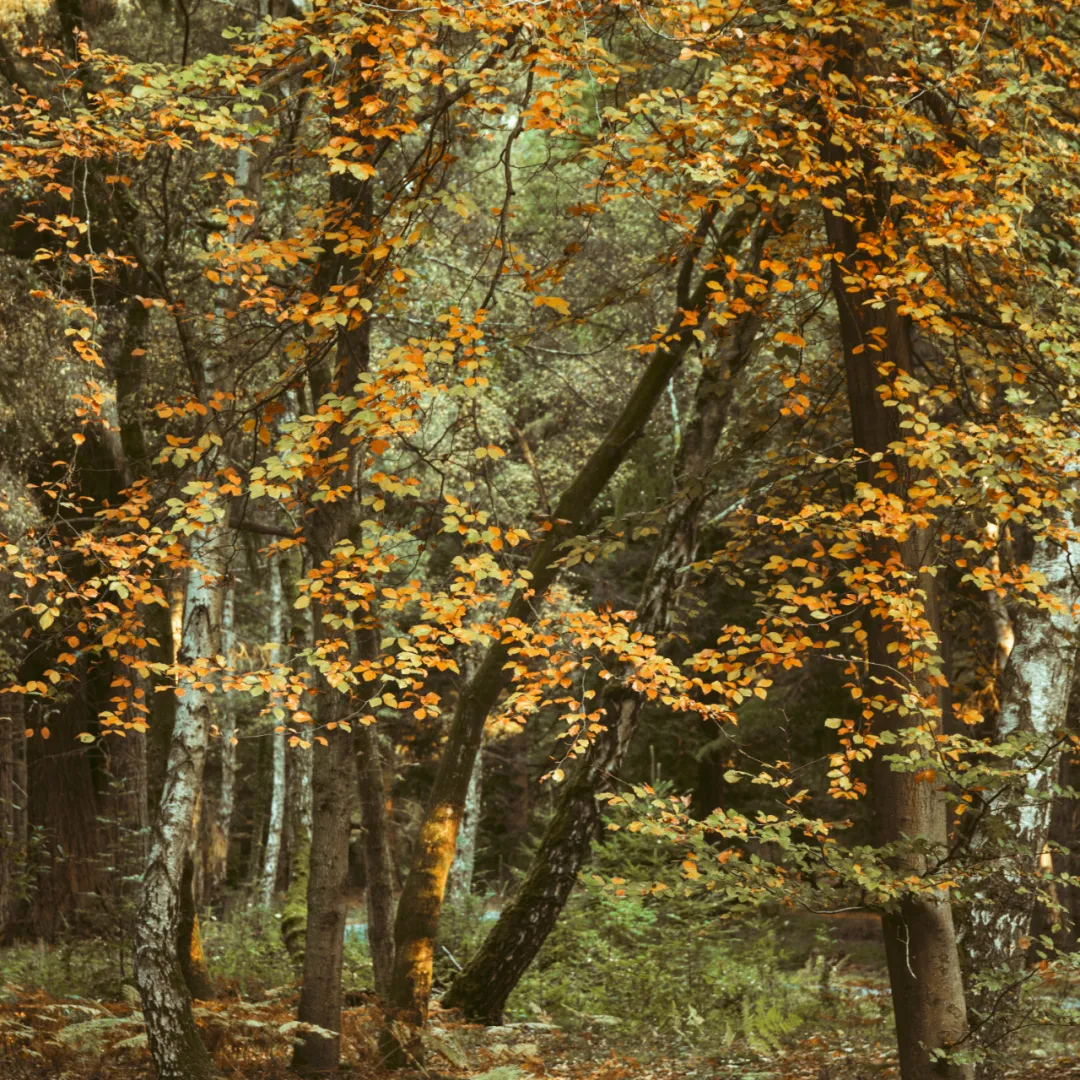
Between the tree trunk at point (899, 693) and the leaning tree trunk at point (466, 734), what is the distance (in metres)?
1.45

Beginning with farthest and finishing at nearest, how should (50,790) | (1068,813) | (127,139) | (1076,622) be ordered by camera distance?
(1068,813), (50,790), (1076,622), (127,139)

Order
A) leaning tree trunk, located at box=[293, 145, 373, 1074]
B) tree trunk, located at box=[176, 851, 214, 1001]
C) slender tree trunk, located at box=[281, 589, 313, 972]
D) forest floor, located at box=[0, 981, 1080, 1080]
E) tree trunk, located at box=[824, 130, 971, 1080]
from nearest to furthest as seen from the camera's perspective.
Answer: tree trunk, located at box=[824, 130, 971, 1080]
forest floor, located at box=[0, 981, 1080, 1080]
leaning tree trunk, located at box=[293, 145, 373, 1074]
tree trunk, located at box=[176, 851, 214, 1001]
slender tree trunk, located at box=[281, 589, 313, 972]

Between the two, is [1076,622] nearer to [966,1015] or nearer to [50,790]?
[966,1015]

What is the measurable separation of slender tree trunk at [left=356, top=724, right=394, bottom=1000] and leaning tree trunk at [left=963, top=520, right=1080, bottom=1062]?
14.4 ft

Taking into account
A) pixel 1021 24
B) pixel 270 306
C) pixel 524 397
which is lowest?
pixel 270 306

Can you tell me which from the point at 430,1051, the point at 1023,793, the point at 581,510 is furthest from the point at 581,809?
the point at 1023,793

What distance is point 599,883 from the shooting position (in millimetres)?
5734

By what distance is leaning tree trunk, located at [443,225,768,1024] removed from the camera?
29.1 ft

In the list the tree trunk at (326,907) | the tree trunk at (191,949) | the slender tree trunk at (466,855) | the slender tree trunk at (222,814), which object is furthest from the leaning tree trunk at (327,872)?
the slender tree trunk at (222,814)

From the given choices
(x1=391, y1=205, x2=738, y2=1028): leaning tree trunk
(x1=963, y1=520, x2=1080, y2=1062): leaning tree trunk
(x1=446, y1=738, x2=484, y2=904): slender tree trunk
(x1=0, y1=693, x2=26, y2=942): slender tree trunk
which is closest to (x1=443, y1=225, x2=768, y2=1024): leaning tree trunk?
(x1=391, y1=205, x2=738, y2=1028): leaning tree trunk

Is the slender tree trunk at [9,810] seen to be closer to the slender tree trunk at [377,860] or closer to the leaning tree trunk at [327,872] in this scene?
the slender tree trunk at [377,860]

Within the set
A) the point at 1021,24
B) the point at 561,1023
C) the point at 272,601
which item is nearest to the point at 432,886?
the point at 561,1023

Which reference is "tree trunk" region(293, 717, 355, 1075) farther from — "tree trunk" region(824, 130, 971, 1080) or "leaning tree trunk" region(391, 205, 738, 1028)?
"tree trunk" region(824, 130, 971, 1080)

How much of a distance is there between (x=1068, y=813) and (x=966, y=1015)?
7.83 m
